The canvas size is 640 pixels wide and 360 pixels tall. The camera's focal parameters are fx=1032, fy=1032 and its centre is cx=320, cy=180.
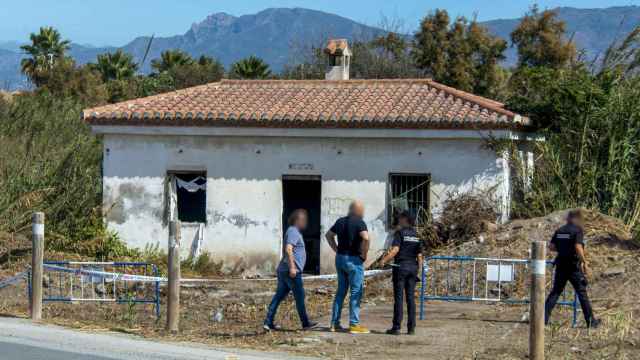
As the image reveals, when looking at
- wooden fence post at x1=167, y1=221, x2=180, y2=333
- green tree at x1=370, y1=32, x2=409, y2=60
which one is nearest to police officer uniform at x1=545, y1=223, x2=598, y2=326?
wooden fence post at x1=167, y1=221, x2=180, y2=333

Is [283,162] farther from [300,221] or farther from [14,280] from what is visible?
[300,221]

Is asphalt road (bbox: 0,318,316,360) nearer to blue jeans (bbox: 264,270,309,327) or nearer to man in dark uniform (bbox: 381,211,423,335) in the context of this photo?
blue jeans (bbox: 264,270,309,327)

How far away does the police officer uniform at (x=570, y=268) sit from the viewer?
14086 millimetres

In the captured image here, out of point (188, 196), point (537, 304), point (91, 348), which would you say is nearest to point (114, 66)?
point (188, 196)

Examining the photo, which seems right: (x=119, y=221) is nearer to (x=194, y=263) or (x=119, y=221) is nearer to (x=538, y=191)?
(x=194, y=263)

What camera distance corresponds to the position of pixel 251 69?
57750 mm

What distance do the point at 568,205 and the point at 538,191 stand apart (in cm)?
82

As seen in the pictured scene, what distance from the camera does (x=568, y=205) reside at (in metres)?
21.0

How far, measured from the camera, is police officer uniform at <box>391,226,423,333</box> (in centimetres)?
1374

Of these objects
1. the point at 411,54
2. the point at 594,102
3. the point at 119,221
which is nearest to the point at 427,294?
the point at 594,102

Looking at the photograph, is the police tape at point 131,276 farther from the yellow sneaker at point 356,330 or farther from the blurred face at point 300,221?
the yellow sneaker at point 356,330

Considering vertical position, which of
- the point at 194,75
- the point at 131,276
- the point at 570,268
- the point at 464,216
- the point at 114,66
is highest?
the point at 114,66

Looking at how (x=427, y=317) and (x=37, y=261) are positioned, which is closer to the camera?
(x=37, y=261)

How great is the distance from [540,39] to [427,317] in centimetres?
4071
